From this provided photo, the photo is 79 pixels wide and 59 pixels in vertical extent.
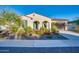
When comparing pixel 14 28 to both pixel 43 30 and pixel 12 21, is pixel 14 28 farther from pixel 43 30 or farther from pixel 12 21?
pixel 43 30

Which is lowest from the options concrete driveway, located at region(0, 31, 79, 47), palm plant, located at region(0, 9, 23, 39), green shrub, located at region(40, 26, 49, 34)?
concrete driveway, located at region(0, 31, 79, 47)

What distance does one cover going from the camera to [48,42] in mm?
→ 23844

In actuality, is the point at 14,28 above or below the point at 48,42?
above

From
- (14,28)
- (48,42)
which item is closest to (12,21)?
(14,28)

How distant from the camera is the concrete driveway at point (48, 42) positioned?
23844mm

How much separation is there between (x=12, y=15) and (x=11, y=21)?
2.9 inches

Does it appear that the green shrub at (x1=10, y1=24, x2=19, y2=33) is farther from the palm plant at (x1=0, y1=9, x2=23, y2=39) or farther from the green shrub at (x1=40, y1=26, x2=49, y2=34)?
the green shrub at (x1=40, y1=26, x2=49, y2=34)

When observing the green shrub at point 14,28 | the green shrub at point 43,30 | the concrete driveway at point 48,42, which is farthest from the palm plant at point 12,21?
the green shrub at point 43,30

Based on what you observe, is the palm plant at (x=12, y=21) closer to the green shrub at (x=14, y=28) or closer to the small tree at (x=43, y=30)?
the green shrub at (x=14, y=28)

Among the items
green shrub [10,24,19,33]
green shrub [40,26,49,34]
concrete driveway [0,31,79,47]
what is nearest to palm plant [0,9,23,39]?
green shrub [10,24,19,33]

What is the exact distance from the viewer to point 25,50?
78.2 feet

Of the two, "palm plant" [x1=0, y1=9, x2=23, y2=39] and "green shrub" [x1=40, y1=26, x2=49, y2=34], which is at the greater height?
"palm plant" [x1=0, y1=9, x2=23, y2=39]

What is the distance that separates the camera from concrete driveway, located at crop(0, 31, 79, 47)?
23844mm
